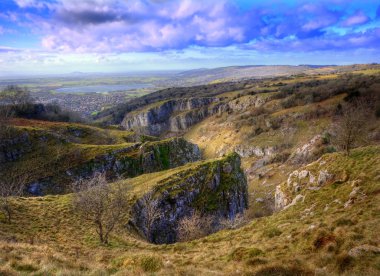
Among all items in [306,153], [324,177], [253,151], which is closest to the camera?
[324,177]

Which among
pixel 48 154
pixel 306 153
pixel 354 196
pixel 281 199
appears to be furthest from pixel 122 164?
pixel 306 153

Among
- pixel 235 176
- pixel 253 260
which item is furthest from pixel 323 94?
pixel 253 260

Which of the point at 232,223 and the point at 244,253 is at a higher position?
the point at 244,253

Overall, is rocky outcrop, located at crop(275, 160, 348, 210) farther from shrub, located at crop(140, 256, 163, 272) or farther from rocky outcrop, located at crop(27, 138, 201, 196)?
rocky outcrop, located at crop(27, 138, 201, 196)

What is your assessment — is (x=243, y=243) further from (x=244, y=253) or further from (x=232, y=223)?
(x=232, y=223)

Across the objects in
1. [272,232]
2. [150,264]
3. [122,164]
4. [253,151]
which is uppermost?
[150,264]

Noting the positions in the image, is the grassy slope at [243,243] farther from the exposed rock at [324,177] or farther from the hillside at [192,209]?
the exposed rock at [324,177]

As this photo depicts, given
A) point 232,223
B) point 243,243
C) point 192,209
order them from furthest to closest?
point 192,209 → point 232,223 → point 243,243

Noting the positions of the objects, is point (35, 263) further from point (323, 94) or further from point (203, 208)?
point (323, 94)
